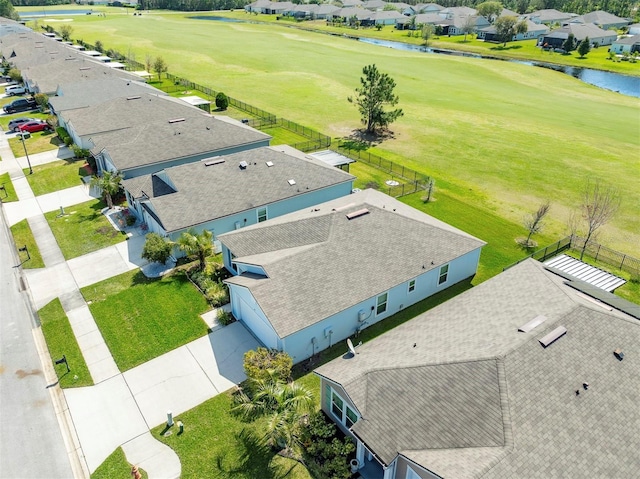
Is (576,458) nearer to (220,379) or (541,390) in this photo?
(541,390)

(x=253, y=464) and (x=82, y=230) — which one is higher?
(x=82, y=230)

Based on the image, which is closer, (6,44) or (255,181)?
(255,181)

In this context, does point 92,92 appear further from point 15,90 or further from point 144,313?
point 144,313

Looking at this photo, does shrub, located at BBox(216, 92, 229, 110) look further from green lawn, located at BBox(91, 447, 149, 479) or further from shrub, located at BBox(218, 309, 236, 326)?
green lawn, located at BBox(91, 447, 149, 479)

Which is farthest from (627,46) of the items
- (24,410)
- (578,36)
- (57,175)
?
(24,410)

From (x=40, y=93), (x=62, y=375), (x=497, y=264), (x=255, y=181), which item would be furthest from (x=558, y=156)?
(x=40, y=93)

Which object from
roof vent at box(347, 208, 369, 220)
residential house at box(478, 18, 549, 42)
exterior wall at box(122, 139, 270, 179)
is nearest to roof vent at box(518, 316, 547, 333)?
roof vent at box(347, 208, 369, 220)

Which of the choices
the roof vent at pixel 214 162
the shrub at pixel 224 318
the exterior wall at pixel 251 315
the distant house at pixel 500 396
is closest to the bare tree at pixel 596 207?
the distant house at pixel 500 396
